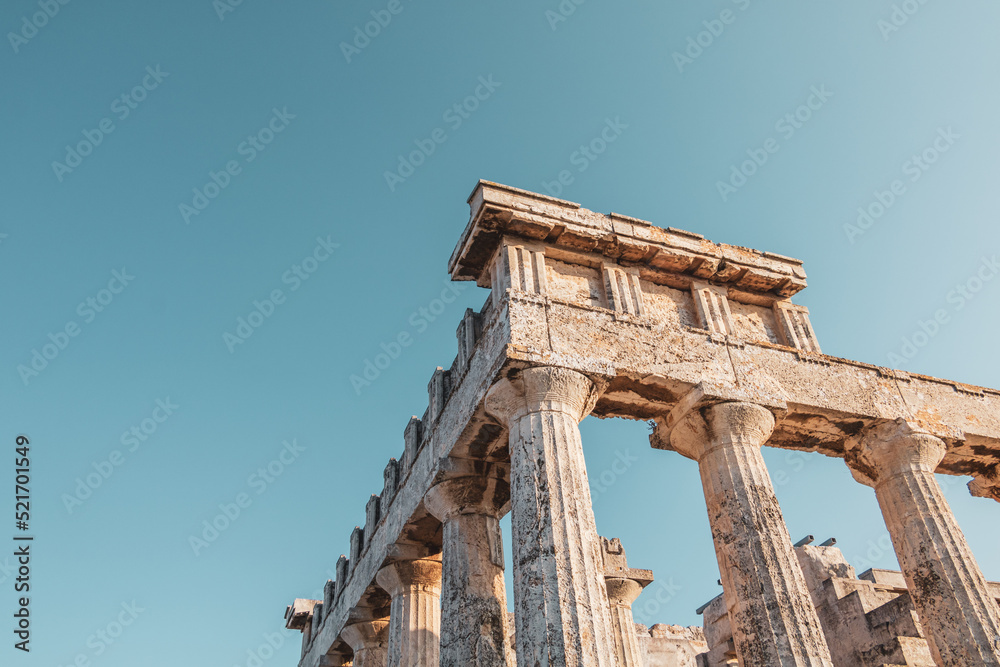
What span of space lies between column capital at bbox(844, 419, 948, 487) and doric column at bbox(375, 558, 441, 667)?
25.9 feet

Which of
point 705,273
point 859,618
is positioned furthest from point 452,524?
point 859,618

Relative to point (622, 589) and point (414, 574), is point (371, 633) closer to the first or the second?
point (414, 574)

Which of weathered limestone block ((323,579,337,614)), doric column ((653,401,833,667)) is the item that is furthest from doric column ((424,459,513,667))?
weathered limestone block ((323,579,337,614))

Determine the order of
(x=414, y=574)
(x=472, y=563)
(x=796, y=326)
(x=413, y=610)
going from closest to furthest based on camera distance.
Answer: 1. (x=472, y=563)
2. (x=796, y=326)
3. (x=413, y=610)
4. (x=414, y=574)

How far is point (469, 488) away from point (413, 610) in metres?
3.27

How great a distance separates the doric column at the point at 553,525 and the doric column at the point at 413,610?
5.16 meters

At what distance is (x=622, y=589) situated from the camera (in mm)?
15992

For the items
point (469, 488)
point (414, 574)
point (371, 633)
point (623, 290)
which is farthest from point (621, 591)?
point (623, 290)

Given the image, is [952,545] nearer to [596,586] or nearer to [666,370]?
[666,370]

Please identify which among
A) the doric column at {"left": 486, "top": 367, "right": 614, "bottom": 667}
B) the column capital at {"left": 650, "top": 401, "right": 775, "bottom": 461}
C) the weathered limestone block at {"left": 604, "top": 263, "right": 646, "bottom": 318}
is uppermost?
the weathered limestone block at {"left": 604, "top": 263, "right": 646, "bottom": 318}

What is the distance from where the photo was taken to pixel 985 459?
1418 centimetres

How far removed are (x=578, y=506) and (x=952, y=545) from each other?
6.44m

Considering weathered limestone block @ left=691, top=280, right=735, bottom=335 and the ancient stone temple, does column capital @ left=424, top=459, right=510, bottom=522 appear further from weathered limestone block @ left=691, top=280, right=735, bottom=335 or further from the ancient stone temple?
weathered limestone block @ left=691, top=280, right=735, bottom=335

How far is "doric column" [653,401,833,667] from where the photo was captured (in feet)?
31.1
